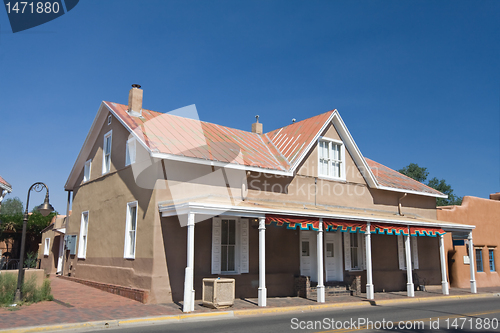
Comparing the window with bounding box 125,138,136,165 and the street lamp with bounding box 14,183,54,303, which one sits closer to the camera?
the street lamp with bounding box 14,183,54,303

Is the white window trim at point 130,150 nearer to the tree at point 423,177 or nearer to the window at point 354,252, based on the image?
the window at point 354,252

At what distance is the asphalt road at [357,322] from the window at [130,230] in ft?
16.1

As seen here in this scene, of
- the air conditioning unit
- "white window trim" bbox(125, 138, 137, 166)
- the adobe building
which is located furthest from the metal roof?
the adobe building

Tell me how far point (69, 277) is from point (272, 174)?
1022 cm

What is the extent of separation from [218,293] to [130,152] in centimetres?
634

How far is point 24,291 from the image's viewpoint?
1153 cm

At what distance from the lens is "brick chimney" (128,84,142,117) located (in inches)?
635

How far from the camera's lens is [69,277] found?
18.2 m

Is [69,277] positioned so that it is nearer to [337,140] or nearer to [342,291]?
[342,291]

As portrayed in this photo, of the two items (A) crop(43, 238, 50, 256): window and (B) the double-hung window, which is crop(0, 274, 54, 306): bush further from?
(B) the double-hung window

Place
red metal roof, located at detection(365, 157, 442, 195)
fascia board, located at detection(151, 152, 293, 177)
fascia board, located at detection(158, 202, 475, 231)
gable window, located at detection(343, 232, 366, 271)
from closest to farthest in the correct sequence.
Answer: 1. fascia board, located at detection(158, 202, 475, 231)
2. fascia board, located at detection(151, 152, 293, 177)
3. gable window, located at detection(343, 232, 366, 271)
4. red metal roof, located at detection(365, 157, 442, 195)

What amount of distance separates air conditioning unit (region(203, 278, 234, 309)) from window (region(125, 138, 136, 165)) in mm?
5442

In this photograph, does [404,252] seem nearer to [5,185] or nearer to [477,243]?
[477,243]

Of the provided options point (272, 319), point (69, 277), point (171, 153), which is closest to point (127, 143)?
point (171, 153)
